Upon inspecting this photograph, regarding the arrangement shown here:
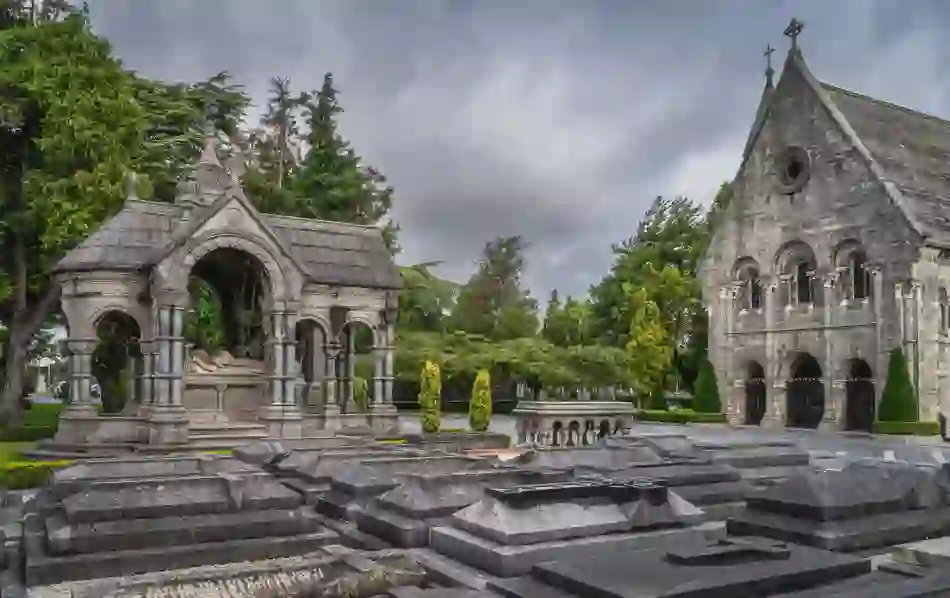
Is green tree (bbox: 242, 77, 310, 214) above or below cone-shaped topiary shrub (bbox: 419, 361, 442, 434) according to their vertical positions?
above

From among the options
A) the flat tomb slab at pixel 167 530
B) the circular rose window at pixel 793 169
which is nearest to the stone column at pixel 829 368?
the circular rose window at pixel 793 169

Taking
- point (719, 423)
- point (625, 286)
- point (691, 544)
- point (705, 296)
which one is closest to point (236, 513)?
point (691, 544)

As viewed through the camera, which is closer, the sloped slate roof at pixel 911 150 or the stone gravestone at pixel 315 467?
the stone gravestone at pixel 315 467

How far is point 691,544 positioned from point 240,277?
64.0ft

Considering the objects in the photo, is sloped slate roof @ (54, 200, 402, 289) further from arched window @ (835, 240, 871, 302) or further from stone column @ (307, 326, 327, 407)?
arched window @ (835, 240, 871, 302)

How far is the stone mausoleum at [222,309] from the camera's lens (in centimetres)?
2097

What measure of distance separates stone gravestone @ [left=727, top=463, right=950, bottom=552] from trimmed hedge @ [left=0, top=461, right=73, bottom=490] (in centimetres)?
1337

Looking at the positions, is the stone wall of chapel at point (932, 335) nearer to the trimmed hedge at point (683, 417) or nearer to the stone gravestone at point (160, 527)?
the trimmed hedge at point (683, 417)

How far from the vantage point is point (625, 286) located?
47.3 m

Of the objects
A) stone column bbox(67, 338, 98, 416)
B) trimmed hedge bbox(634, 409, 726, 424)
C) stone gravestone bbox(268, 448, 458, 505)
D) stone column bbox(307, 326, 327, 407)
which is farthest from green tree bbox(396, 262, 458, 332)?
stone gravestone bbox(268, 448, 458, 505)

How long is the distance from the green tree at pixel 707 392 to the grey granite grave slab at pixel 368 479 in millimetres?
25988

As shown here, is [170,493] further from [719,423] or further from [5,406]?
[719,423]

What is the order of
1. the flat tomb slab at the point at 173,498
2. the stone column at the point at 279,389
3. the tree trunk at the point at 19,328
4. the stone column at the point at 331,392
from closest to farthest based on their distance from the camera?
the flat tomb slab at the point at 173,498 → the stone column at the point at 279,389 → the stone column at the point at 331,392 → the tree trunk at the point at 19,328

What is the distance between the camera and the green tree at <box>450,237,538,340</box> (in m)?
56.8
